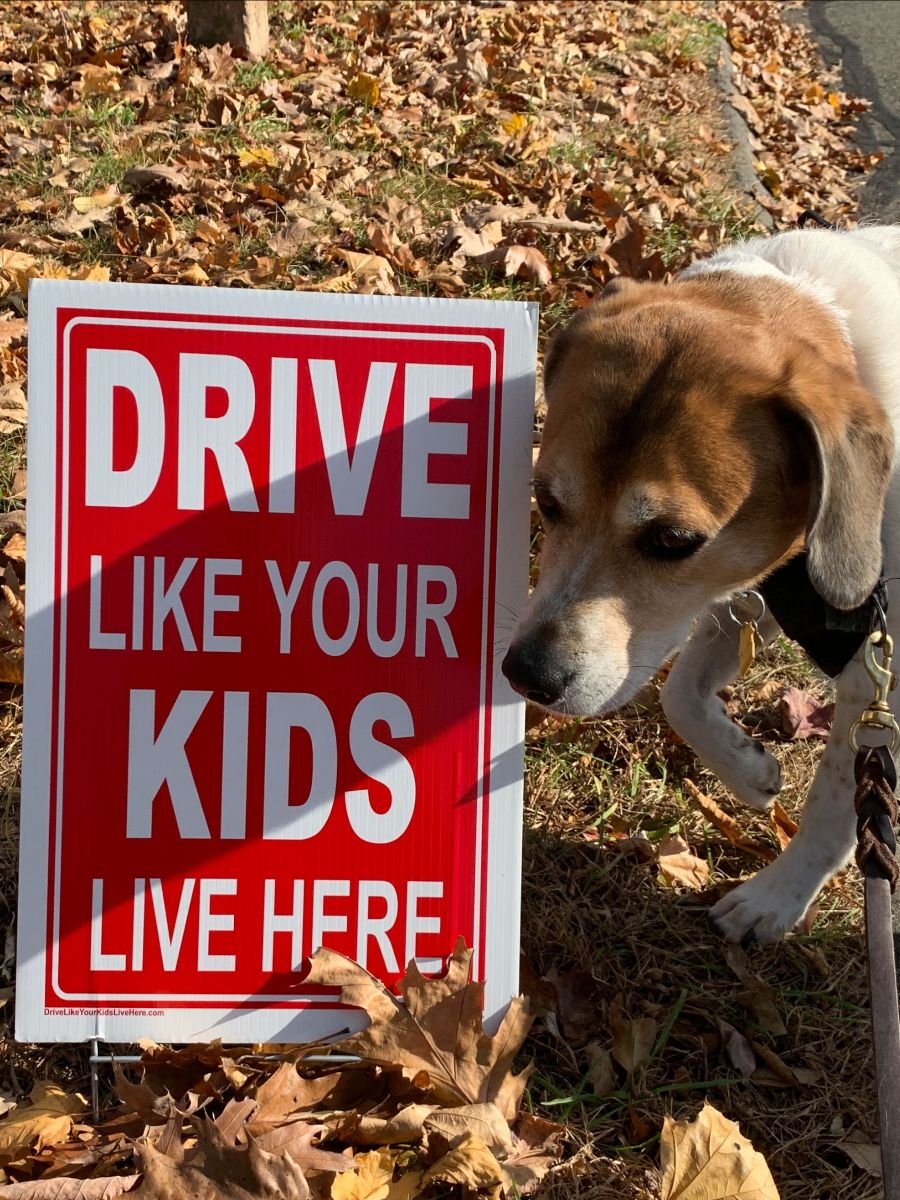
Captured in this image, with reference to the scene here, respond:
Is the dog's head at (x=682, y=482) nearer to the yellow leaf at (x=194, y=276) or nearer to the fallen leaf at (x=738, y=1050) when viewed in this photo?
the fallen leaf at (x=738, y=1050)

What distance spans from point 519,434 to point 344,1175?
1.45 m

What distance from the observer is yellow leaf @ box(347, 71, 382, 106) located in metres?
6.82

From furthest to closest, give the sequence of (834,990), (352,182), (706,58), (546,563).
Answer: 1. (706,58)
2. (352,182)
3. (834,990)
4. (546,563)

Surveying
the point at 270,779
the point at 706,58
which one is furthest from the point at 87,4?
the point at 270,779

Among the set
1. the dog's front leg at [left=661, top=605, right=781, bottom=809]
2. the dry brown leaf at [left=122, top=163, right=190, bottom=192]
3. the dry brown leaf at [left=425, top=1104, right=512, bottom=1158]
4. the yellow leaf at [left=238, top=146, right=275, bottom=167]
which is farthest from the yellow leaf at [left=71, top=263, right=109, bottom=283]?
the dry brown leaf at [left=425, top=1104, right=512, bottom=1158]

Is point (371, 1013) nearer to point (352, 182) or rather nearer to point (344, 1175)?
point (344, 1175)

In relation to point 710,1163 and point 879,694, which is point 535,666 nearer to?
point 879,694

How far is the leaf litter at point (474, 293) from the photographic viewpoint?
222 cm

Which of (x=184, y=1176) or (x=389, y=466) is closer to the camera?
(x=184, y=1176)

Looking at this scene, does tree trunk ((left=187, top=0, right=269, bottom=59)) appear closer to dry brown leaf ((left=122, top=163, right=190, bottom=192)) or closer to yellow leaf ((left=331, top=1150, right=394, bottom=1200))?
dry brown leaf ((left=122, top=163, right=190, bottom=192))

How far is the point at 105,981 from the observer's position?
2311 millimetres

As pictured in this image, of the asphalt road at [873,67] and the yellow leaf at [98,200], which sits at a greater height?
the asphalt road at [873,67]

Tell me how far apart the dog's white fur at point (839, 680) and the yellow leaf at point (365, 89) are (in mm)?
4487

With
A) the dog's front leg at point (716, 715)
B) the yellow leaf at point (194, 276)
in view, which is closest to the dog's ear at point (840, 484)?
the dog's front leg at point (716, 715)
